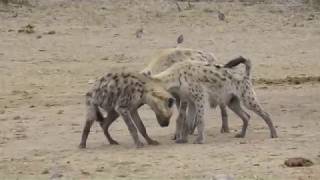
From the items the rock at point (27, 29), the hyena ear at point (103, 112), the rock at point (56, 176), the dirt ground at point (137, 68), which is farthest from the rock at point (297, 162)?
the rock at point (27, 29)

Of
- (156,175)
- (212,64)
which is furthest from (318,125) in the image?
(156,175)

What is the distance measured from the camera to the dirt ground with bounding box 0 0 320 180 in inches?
370

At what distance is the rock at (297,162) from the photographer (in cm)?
901

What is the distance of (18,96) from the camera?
1433 centimetres

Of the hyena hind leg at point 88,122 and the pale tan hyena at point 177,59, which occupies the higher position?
the pale tan hyena at point 177,59

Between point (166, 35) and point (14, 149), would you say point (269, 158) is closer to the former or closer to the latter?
point (14, 149)

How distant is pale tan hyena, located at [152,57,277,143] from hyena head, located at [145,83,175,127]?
0.18 m

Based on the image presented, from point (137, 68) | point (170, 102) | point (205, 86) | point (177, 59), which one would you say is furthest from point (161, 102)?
point (137, 68)

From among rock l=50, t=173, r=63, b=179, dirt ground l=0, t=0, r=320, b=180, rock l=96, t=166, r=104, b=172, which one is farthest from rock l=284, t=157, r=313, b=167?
rock l=50, t=173, r=63, b=179

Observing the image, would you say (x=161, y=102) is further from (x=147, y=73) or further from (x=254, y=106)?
(x=254, y=106)

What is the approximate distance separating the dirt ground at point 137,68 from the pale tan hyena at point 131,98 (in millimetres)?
242

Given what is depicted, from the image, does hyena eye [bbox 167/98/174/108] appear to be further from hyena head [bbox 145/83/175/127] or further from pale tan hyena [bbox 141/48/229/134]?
pale tan hyena [bbox 141/48/229/134]

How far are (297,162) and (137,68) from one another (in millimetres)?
7828

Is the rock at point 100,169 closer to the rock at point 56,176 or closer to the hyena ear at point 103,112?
the rock at point 56,176
